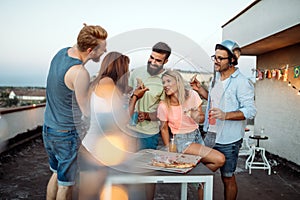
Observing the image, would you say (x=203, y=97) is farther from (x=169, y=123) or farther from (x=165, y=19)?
(x=165, y=19)

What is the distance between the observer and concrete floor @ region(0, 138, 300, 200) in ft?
10.0

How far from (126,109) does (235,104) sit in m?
0.89

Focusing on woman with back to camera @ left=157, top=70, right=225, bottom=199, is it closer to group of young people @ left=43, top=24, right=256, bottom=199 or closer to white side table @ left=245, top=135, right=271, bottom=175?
group of young people @ left=43, top=24, right=256, bottom=199

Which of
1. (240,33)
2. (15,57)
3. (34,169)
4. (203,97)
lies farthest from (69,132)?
(15,57)

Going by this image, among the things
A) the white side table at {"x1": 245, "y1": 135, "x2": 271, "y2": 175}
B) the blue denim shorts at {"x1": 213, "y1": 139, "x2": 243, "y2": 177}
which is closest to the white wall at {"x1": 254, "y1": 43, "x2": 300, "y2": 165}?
the white side table at {"x1": 245, "y1": 135, "x2": 271, "y2": 175}

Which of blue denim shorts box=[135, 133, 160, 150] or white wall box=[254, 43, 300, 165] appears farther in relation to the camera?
white wall box=[254, 43, 300, 165]

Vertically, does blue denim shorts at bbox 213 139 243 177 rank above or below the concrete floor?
above

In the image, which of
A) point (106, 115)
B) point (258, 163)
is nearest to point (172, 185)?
point (258, 163)

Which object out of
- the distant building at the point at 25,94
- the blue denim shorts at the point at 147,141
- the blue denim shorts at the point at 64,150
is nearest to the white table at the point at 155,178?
the blue denim shorts at the point at 64,150

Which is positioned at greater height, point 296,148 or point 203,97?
point 203,97

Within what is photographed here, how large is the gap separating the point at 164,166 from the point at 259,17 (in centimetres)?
384

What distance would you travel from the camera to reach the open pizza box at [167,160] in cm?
163

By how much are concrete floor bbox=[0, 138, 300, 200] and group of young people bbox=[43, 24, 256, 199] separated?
3.67ft

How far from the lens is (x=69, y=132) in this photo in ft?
6.18
